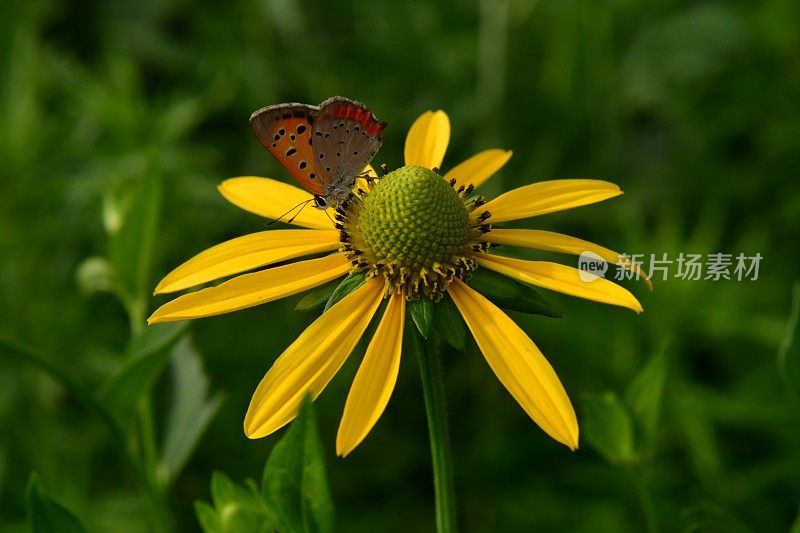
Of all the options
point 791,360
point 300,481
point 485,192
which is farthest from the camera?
point 485,192

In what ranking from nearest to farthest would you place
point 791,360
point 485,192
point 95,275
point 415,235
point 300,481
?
1. point 300,481
2. point 791,360
3. point 415,235
4. point 95,275
5. point 485,192

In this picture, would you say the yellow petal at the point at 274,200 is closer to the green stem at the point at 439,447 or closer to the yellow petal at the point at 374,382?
the yellow petal at the point at 374,382

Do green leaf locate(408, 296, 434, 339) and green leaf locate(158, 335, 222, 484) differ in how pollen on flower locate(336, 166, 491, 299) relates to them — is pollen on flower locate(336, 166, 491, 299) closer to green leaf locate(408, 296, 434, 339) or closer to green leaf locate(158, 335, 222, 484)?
green leaf locate(408, 296, 434, 339)

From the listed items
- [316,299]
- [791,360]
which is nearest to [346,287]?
[316,299]

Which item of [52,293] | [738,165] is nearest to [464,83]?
[738,165]

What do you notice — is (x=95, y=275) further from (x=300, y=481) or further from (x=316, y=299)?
(x=300, y=481)

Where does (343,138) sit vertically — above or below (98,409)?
above


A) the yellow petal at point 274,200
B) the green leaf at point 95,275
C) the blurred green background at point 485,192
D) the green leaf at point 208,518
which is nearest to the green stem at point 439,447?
the green leaf at point 208,518

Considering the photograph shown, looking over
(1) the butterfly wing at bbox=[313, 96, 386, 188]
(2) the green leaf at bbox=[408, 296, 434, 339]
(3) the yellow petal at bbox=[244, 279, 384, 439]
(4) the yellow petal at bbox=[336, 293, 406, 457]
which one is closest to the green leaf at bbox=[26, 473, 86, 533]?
(3) the yellow petal at bbox=[244, 279, 384, 439]
